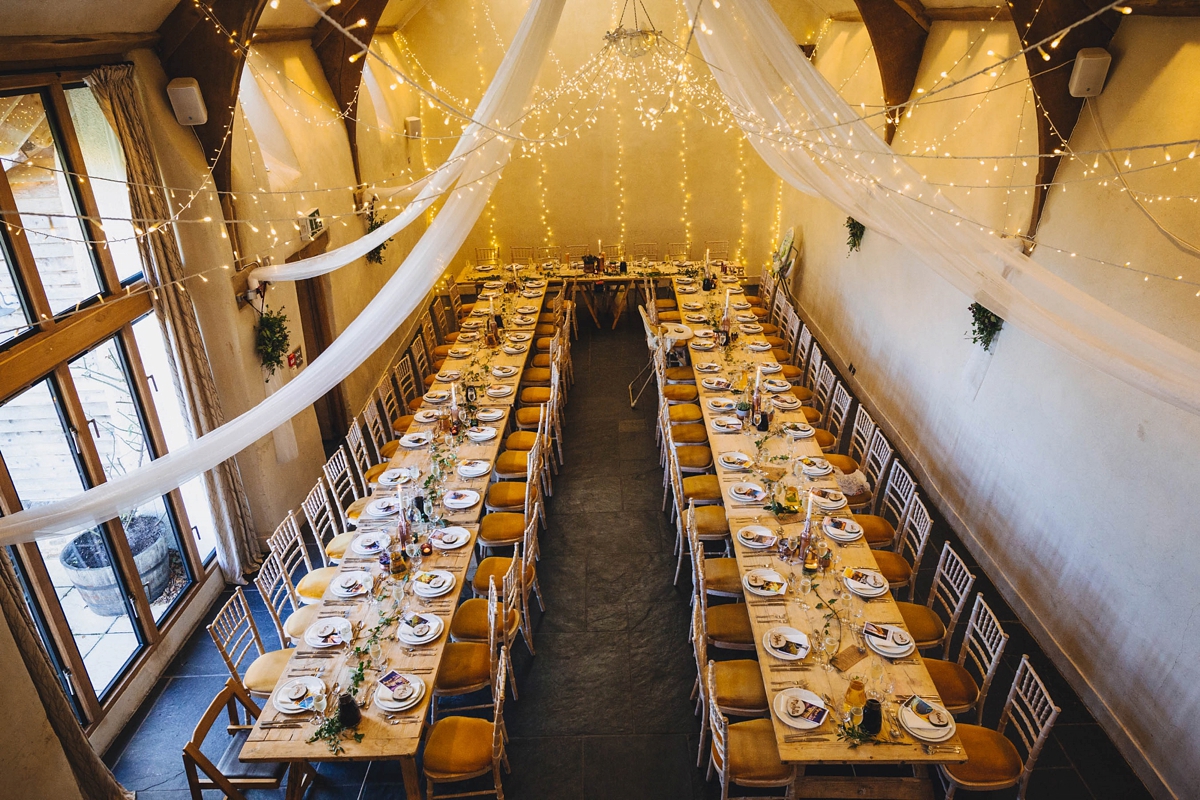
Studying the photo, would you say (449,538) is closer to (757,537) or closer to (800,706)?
(757,537)

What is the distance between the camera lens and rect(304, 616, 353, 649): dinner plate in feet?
14.6

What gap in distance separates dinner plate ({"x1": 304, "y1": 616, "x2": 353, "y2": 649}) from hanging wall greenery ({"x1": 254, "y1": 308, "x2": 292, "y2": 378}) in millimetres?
2721

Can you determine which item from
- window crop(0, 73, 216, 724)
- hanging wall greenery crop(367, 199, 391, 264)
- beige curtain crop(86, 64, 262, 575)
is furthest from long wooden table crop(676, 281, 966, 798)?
hanging wall greenery crop(367, 199, 391, 264)

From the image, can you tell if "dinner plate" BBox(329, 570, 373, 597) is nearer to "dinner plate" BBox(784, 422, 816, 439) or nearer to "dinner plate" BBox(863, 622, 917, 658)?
"dinner plate" BBox(863, 622, 917, 658)

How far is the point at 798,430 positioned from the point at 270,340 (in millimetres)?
4546

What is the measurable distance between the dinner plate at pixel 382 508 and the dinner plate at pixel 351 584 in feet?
2.23

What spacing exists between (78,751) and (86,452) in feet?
5.74

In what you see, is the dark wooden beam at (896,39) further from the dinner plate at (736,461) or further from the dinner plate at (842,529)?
the dinner plate at (842,529)

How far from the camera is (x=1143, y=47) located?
4.50 m

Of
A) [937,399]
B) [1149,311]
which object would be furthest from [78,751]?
[937,399]

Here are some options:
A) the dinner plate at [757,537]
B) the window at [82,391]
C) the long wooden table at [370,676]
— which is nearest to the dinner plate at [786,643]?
the dinner plate at [757,537]

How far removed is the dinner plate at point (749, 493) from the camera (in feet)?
18.5

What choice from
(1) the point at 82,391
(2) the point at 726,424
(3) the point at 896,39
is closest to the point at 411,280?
(1) the point at 82,391

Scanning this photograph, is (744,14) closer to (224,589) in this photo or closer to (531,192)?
(224,589)
